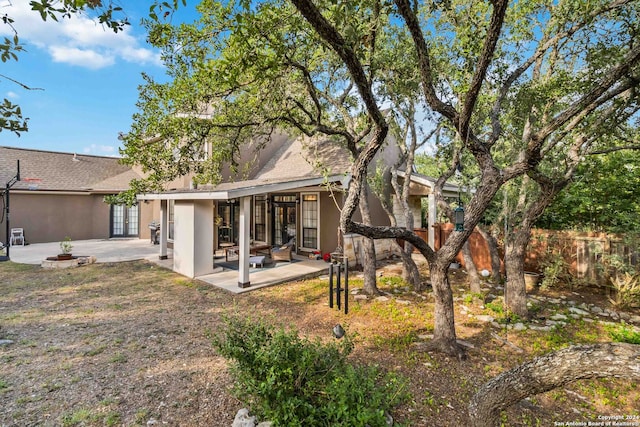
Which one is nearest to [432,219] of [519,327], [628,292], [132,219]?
[628,292]

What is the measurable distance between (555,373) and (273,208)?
11.9m

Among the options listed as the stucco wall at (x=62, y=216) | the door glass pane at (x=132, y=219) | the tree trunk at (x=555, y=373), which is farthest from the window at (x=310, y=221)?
the door glass pane at (x=132, y=219)

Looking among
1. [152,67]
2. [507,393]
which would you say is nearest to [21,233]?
[152,67]

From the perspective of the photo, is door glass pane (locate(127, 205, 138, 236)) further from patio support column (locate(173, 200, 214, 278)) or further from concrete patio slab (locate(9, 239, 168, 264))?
patio support column (locate(173, 200, 214, 278))

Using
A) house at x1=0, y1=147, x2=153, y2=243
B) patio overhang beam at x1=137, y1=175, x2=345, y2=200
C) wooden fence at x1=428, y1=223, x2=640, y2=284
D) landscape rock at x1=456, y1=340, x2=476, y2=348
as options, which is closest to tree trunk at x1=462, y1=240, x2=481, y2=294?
wooden fence at x1=428, y1=223, x2=640, y2=284

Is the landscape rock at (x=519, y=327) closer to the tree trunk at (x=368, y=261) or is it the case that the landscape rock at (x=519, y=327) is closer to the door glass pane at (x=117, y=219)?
the tree trunk at (x=368, y=261)

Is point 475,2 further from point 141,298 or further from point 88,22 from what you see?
point 141,298

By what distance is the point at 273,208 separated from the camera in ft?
43.3

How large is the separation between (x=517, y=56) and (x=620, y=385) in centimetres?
611

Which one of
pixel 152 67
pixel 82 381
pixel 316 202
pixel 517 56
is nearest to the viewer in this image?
pixel 82 381

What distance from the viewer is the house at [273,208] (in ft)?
26.3

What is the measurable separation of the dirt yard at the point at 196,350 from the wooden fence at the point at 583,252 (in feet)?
2.55

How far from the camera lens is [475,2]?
17.3ft

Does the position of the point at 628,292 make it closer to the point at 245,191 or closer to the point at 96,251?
the point at 245,191
